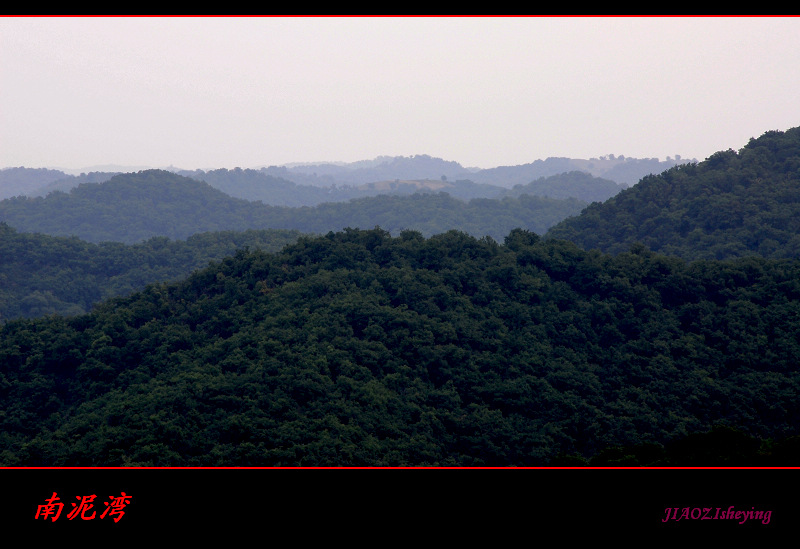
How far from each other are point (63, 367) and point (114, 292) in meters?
25.1

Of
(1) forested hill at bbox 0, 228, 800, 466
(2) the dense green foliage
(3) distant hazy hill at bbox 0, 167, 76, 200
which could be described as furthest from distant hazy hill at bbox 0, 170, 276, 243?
(3) distant hazy hill at bbox 0, 167, 76, 200

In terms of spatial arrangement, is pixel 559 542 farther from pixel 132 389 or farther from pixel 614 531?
→ pixel 132 389

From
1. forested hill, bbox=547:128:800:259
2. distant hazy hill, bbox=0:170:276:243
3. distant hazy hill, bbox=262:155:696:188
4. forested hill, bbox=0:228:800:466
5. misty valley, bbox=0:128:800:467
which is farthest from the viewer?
distant hazy hill, bbox=262:155:696:188

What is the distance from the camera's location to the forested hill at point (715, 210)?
29.7m

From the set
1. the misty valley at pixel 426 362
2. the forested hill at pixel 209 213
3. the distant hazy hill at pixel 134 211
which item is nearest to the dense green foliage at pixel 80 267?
the misty valley at pixel 426 362

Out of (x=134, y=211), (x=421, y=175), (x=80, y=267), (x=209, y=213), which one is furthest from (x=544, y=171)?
(x=80, y=267)

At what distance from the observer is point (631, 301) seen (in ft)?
68.2

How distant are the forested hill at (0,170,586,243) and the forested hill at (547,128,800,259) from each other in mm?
34450

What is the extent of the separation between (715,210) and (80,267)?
38567 millimetres

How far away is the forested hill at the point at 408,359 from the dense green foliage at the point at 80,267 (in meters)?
22.2

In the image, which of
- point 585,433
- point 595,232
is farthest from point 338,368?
point 595,232

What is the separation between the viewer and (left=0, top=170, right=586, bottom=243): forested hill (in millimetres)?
73500

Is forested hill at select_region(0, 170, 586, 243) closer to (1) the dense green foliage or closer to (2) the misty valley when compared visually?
(1) the dense green foliage

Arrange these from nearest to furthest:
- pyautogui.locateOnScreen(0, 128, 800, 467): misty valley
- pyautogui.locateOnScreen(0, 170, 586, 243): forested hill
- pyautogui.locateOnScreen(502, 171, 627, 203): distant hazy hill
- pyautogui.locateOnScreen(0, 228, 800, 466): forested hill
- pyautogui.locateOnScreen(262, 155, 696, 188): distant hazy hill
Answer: pyautogui.locateOnScreen(0, 128, 800, 467): misty valley < pyautogui.locateOnScreen(0, 228, 800, 466): forested hill < pyautogui.locateOnScreen(0, 170, 586, 243): forested hill < pyautogui.locateOnScreen(502, 171, 627, 203): distant hazy hill < pyautogui.locateOnScreen(262, 155, 696, 188): distant hazy hill
